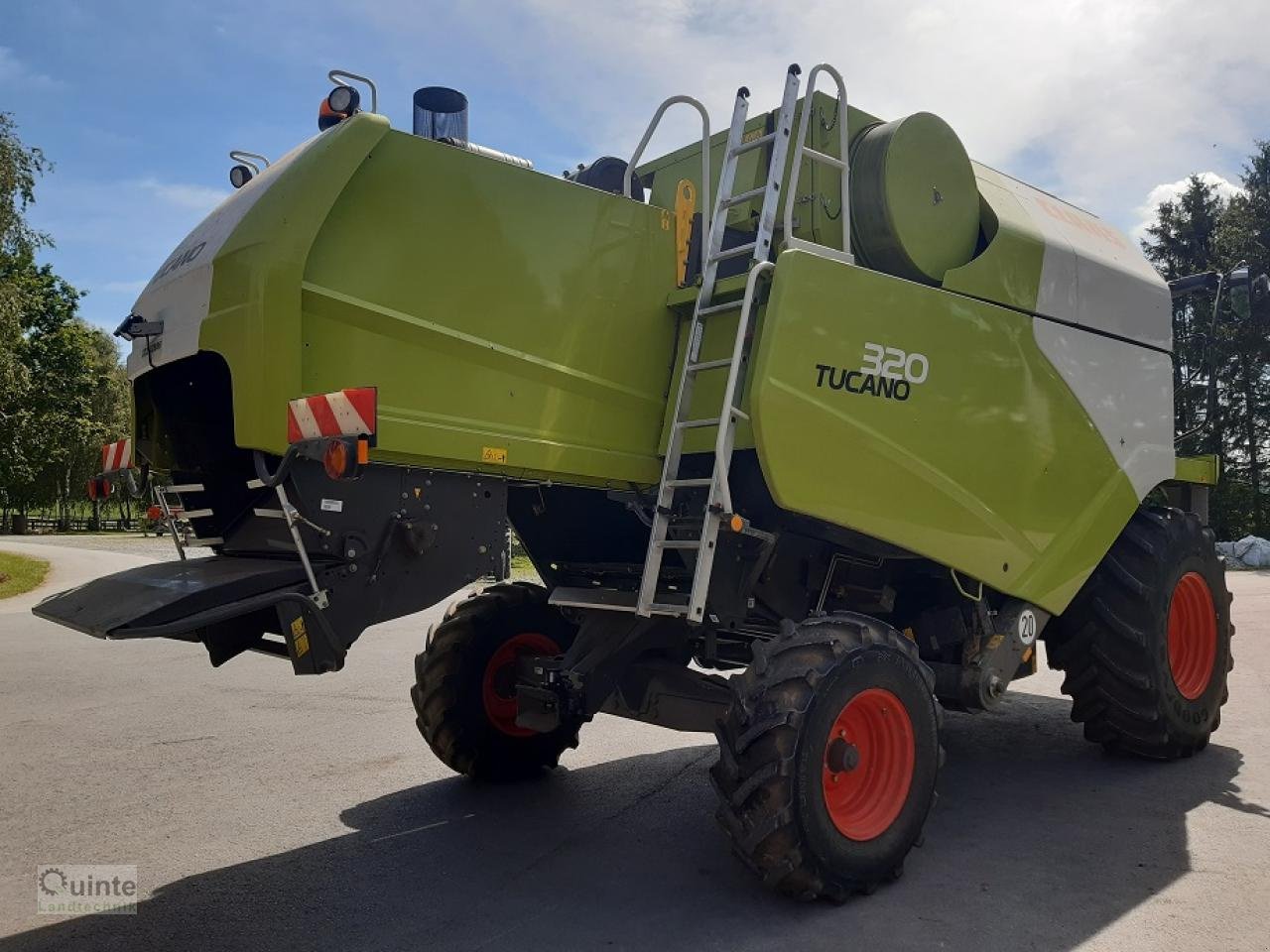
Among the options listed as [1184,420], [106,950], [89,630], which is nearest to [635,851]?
[106,950]

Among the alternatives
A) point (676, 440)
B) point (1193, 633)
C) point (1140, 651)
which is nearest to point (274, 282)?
point (676, 440)

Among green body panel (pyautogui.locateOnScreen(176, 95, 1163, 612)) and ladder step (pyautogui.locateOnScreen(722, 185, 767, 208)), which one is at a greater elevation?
ladder step (pyautogui.locateOnScreen(722, 185, 767, 208))

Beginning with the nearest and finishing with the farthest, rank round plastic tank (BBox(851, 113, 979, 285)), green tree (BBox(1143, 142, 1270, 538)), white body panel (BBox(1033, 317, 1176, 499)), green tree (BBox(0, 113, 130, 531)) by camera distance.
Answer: round plastic tank (BBox(851, 113, 979, 285))
white body panel (BBox(1033, 317, 1176, 499))
green tree (BBox(0, 113, 130, 531))
green tree (BBox(1143, 142, 1270, 538))

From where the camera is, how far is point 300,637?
374 centimetres

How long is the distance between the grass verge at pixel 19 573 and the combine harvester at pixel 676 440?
52.1 ft

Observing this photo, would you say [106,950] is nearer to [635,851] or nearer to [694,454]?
[635,851]

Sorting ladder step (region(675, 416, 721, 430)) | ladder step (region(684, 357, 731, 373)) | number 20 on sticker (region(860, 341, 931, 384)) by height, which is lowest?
ladder step (region(675, 416, 721, 430))

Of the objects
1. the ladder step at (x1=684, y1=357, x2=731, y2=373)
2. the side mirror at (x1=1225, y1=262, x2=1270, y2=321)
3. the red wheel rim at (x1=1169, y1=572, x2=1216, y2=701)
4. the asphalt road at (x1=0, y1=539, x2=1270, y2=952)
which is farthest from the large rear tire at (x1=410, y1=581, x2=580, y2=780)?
the side mirror at (x1=1225, y1=262, x2=1270, y2=321)

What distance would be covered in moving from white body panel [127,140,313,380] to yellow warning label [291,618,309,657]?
121 cm

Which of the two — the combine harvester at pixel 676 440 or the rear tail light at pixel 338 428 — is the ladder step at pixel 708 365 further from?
the rear tail light at pixel 338 428

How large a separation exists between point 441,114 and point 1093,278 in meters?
3.65

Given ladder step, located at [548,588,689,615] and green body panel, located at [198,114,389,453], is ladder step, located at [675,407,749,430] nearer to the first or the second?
ladder step, located at [548,588,689,615]

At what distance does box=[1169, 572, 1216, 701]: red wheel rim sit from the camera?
6258mm

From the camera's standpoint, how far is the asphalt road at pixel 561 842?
12.0ft
